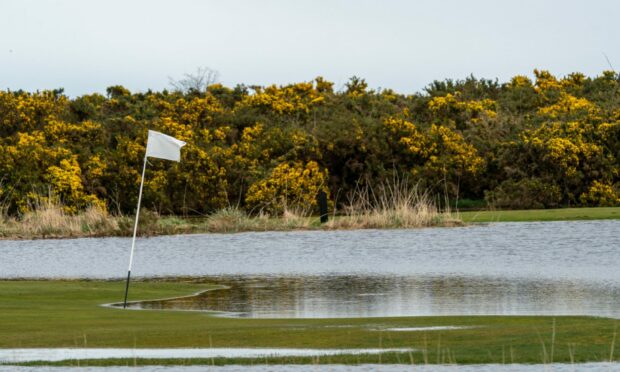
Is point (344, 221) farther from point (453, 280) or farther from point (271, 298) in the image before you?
point (271, 298)

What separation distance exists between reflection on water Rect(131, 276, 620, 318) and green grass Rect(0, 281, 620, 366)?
4.81ft

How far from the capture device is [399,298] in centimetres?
2339

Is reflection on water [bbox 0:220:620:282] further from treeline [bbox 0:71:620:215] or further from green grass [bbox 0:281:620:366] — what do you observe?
green grass [bbox 0:281:620:366]

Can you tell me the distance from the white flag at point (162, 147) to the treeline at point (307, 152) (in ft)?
80.7

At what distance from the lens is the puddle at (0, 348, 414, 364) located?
590 inches

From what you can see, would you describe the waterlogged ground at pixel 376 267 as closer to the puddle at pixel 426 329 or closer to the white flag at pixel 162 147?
the puddle at pixel 426 329

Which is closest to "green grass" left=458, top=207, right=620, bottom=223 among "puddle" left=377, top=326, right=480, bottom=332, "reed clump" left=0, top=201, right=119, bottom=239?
"reed clump" left=0, top=201, right=119, bottom=239

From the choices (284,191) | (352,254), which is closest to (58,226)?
(284,191)

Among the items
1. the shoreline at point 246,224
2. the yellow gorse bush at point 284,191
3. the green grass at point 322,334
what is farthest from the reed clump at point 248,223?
the green grass at point 322,334

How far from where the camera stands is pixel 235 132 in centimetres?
6475

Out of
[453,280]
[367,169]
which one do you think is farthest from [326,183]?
[453,280]

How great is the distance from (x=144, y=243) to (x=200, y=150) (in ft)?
47.5

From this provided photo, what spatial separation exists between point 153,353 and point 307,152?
44.4 meters

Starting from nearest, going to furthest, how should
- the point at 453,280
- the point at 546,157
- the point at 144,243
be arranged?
the point at 453,280 → the point at 144,243 → the point at 546,157
